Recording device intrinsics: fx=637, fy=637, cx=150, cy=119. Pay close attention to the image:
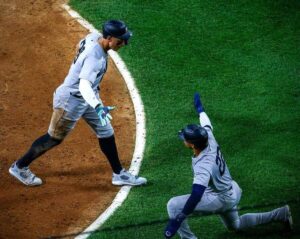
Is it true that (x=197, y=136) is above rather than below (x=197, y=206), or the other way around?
above

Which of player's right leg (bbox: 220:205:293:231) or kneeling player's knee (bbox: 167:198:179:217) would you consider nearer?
kneeling player's knee (bbox: 167:198:179:217)

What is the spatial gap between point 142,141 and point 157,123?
44cm

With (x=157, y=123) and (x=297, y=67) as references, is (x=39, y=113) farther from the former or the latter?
(x=297, y=67)

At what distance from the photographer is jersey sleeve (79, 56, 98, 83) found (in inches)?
289

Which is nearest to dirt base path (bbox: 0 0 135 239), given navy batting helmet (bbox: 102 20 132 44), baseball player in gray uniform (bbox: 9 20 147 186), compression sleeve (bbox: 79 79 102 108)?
baseball player in gray uniform (bbox: 9 20 147 186)

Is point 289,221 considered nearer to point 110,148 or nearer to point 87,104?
point 110,148

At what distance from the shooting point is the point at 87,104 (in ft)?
25.7

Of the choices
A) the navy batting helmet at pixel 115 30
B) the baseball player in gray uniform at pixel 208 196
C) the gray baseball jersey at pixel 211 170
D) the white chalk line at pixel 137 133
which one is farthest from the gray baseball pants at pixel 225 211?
the navy batting helmet at pixel 115 30

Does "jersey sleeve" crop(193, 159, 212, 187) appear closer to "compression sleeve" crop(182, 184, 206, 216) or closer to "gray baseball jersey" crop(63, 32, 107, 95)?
"compression sleeve" crop(182, 184, 206, 216)

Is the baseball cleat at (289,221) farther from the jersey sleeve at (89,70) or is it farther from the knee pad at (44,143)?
the knee pad at (44,143)

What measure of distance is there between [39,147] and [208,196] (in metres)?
2.32

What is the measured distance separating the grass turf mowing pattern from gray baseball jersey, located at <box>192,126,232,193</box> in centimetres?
80

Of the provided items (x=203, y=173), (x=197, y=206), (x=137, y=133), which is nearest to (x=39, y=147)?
(x=137, y=133)

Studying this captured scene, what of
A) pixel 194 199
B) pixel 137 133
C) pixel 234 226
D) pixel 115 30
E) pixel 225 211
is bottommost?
pixel 137 133
